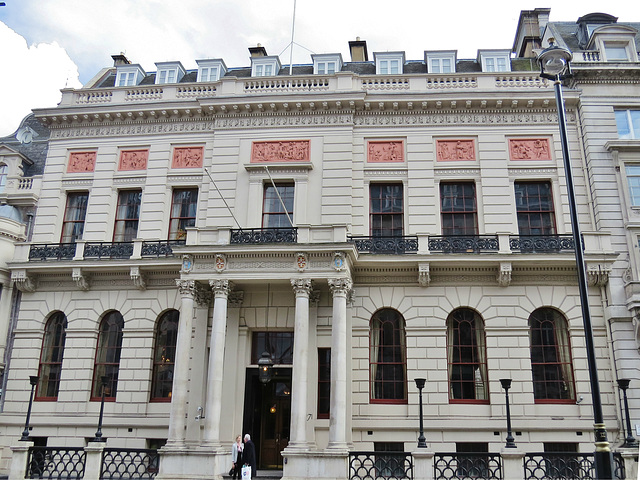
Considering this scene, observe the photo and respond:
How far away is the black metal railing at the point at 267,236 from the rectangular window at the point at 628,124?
48.3 feet

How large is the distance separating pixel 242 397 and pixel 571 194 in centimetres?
1415

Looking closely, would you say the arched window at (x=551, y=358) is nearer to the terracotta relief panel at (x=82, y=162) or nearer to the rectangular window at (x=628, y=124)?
the rectangular window at (x=628, y=124)

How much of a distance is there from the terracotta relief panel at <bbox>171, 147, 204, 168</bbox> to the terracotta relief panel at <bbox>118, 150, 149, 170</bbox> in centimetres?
142

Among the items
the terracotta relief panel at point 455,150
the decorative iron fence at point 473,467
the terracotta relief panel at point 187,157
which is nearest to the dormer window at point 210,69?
the terracotta relief panel at point 187,157

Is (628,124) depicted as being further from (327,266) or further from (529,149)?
(327,266)

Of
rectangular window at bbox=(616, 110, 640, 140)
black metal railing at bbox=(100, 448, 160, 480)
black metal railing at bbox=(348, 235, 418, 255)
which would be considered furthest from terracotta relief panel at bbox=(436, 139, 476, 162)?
black metal railing at bbox=(100, 448, 160, 480)

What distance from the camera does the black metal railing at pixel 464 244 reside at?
21609 mm

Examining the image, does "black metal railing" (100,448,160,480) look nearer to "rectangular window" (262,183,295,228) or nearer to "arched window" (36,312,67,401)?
"arched window" (36,312,67,401)

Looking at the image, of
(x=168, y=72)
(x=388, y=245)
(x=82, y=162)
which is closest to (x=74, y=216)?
(x=82, y=162)

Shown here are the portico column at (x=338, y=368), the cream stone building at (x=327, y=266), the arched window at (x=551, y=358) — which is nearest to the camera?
the portico column at (x=338, y=368)

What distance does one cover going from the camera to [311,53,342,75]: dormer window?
27.2 meters

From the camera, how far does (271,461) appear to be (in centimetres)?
2070

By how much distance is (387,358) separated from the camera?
21516mm

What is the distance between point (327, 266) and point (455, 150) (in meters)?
8.63
